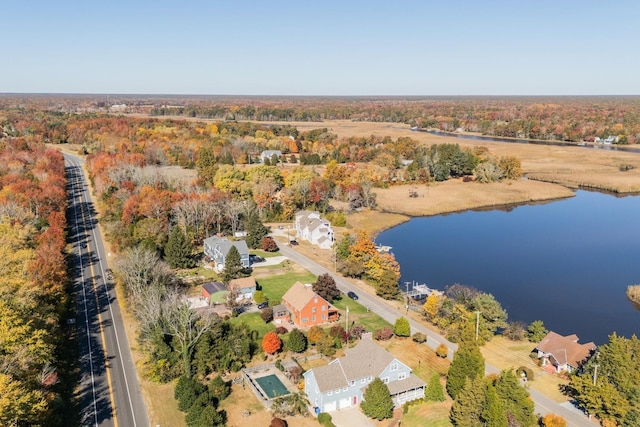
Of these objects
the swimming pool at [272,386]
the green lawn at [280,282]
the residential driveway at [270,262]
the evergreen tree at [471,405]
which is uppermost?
the evergreen tree at [471,405]

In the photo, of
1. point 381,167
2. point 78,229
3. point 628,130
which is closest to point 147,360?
point 78,229

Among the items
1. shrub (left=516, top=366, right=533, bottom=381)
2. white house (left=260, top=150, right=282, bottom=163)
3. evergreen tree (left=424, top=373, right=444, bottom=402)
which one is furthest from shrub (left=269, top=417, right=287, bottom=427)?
white house (left=260, top=150, right=282, bottom=163)

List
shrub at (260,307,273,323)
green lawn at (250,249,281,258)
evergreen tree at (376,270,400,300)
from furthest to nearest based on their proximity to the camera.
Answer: green lawn at (250,249,281,258) < evergreen tree at (376,270,400,300) < shrub at (260,307,273,323)

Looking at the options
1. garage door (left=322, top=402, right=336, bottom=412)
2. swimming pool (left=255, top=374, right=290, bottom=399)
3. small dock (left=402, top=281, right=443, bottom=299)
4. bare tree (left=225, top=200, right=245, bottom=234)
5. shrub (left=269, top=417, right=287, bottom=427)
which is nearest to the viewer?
shrub (left=269, top=417, right=287, bottom=427)

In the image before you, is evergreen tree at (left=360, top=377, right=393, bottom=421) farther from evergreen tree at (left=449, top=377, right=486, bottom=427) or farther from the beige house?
the beige house

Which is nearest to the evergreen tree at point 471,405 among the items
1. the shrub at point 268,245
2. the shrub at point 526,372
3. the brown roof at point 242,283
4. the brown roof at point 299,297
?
the shrub at point 526,372

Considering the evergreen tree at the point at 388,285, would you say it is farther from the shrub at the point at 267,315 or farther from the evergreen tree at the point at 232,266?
the evergreen tree at the point at 232,266

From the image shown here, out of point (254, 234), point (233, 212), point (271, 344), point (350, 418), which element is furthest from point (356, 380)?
point (233, 212)
